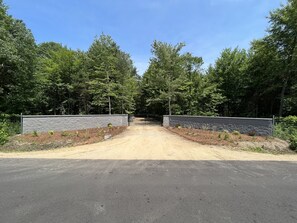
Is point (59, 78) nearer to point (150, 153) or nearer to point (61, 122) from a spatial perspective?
point (61, 122)

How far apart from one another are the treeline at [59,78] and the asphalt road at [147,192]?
13735 mm

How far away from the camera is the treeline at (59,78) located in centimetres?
2075

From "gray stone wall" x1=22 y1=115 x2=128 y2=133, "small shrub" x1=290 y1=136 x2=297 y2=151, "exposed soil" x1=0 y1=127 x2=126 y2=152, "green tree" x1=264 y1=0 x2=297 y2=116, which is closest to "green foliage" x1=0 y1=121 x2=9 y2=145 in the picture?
"exposed soil" x1=0 y1=127 x2=126 y2=152

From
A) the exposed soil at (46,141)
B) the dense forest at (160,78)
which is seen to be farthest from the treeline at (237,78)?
the exposed soil at (46,141)

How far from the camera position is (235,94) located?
2988cm

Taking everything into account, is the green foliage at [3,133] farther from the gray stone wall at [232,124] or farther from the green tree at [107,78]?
the gray stone wall at [232,124]

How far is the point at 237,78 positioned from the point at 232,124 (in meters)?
16.7

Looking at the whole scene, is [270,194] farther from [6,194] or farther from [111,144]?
[111,144]

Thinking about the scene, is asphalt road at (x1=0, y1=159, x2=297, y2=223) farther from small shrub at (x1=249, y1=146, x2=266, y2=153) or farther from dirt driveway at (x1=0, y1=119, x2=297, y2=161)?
small shrub at (x1=249, y1=146, x2=266, y2=153)

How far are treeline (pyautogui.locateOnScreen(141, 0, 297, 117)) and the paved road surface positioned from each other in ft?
51.5

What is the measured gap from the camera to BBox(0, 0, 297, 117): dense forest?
838 inches

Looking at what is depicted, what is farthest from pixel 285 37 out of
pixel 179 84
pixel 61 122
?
pixel 61 122

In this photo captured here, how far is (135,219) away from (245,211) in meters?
1.95

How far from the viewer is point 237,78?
29641 millimetres
